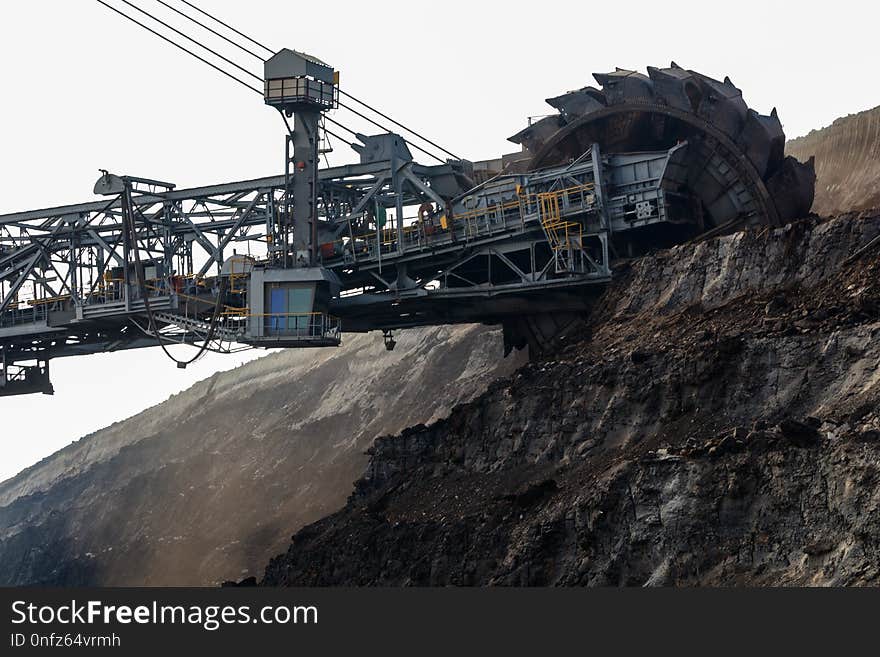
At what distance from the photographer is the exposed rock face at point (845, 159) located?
66250 millimetres

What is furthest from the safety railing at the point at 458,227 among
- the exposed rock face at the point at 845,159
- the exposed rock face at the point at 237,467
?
the exposed rock face at the point at 845,159

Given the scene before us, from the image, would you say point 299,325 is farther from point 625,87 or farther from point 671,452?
point 671,452

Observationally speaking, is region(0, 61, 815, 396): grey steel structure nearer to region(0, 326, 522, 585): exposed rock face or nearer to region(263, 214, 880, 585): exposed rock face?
region(263, 214, 880, 585): exposed rock face

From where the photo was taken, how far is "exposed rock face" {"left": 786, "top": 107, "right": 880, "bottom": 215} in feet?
217

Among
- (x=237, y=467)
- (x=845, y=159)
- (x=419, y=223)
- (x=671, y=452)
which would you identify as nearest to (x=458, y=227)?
(x=419, y=223)

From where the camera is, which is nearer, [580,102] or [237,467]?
[580,102]

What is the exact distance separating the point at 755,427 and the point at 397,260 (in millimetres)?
Result: 19309

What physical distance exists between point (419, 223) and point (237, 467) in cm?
2504

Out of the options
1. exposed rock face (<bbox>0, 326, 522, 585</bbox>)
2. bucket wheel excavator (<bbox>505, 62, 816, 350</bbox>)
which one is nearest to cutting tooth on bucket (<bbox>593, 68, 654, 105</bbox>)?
bucket wheel excavator (<bbox>505, 62, 816, 350</bbox>)

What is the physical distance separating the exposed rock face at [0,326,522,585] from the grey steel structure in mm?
11646

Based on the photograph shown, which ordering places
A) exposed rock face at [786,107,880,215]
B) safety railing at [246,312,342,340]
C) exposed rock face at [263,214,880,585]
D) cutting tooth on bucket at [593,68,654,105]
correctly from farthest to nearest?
exposed rock face at [786,107,880,215] → safety railing at [246,312,342,340] → cutting tooth on bucket at [593,68,654,105] → exposed rock face at [263,214,880,585]

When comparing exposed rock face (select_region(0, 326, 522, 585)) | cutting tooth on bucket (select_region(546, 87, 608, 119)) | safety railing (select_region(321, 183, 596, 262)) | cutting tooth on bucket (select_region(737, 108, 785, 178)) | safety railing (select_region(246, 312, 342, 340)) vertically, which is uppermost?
cutting tooth on bucket (select_region(546, 87, 608, 119))

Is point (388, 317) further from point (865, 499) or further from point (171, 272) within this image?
point (865, 499)

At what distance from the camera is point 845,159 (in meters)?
72.2
